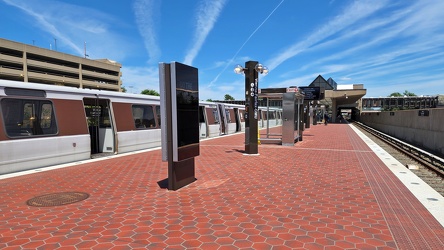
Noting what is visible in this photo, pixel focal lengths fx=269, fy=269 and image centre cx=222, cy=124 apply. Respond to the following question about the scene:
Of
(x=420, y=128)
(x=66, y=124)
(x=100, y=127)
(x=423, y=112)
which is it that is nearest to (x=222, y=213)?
(x=66, y=124)

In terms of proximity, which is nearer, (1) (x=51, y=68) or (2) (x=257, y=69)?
(2) (x=257, y=69)

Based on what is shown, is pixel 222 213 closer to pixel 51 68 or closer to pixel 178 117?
pixel 178 117

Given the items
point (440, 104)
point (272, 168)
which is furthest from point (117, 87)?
point (272, 168)

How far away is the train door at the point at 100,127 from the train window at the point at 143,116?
1.11 meters

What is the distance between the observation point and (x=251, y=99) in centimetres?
1055

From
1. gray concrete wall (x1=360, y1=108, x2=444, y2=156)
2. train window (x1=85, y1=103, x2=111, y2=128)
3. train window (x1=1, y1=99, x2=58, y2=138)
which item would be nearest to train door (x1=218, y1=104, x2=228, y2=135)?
train window (x1=85, y1=103, x2=111, y2=128)

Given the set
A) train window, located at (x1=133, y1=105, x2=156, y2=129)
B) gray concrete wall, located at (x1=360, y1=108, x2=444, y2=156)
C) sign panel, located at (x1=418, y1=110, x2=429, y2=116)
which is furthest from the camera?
sign panel, located at (x1=418, y1=110, x2=429, y2=116)

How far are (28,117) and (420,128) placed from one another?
1794cm

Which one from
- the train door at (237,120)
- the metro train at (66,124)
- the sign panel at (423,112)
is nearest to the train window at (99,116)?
the metro train at (66,124)

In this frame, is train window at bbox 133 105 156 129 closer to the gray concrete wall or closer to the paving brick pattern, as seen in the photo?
the paving brick pattern

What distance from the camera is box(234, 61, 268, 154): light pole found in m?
10.6

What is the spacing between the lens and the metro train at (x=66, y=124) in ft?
22.6

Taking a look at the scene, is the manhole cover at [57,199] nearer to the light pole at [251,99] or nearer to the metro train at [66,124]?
the metro train at [66,124]

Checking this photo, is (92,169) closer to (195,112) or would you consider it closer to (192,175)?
(192,175)
